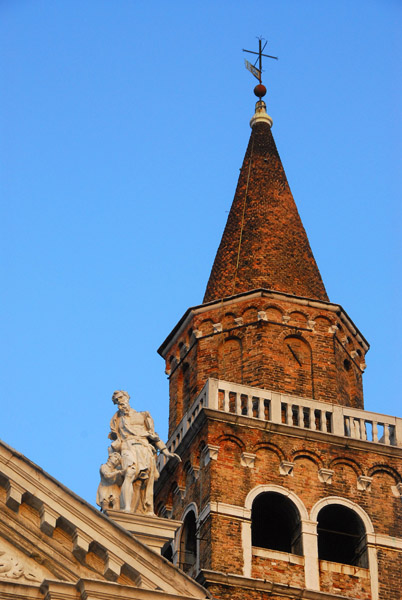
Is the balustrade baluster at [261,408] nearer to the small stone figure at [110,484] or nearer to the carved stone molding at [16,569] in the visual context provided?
the small stone figure at [110,484]

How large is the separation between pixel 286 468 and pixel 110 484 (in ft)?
30.0

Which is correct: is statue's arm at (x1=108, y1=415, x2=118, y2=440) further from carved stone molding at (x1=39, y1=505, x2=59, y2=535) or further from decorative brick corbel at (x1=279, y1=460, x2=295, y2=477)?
decorative brick corbel at (x1=279, y1=460, x2=295, y2=477)

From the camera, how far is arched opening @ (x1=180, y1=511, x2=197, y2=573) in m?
30.4

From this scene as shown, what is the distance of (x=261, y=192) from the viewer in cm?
3872

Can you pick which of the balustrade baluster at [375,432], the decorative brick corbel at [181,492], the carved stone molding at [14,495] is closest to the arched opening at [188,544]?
the decorative brick corbel at [181,492]

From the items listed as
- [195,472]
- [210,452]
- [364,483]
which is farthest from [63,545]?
[364,483]

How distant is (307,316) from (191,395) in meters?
3.39

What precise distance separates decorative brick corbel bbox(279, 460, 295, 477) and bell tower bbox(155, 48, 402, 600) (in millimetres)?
25

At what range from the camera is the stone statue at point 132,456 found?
71.6 feet

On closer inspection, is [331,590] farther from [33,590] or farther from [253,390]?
[33,590]

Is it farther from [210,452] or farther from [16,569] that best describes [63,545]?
[210,452]

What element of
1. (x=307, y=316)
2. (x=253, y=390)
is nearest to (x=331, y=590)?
(x=253, y=390)

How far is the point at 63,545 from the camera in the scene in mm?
19766

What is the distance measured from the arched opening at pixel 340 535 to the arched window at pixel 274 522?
0.63 m
